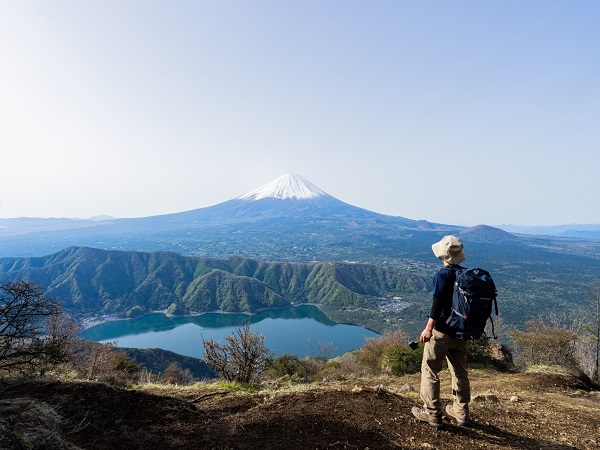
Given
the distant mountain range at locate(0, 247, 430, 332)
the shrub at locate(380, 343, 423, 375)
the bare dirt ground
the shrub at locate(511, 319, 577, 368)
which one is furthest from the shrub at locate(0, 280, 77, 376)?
the distant mountain range at locate(0, 247, 430, 332)

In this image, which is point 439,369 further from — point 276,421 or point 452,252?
point 276,421

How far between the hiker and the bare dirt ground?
165 millimetres

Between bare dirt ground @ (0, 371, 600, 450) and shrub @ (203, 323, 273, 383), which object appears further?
shrub @ (203, 323, 273, 383)

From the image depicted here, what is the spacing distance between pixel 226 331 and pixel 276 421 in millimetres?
86520

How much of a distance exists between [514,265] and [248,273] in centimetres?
12989

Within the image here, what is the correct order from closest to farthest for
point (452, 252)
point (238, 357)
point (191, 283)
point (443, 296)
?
point (443, 296) < point (452, 252) < point (238, 357) < point (191, 283)

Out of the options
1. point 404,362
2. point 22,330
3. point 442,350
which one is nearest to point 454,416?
point 442,350

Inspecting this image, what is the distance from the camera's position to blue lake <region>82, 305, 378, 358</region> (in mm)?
74394

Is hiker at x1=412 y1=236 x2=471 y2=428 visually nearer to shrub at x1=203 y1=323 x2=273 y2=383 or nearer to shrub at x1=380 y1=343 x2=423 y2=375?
shrub at x1=203 y1=323 x2=273 y2=383

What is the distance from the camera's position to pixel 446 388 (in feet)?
19.4

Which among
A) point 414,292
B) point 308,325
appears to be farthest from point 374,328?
point 414,292

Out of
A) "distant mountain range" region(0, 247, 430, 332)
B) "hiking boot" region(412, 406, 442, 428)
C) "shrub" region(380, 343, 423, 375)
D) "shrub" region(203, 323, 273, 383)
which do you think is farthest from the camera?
"distant mountain range" region(0, 247, 430, 332)

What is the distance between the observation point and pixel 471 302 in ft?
9.00

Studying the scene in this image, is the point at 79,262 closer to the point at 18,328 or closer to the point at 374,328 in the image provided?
the point at 374,328
